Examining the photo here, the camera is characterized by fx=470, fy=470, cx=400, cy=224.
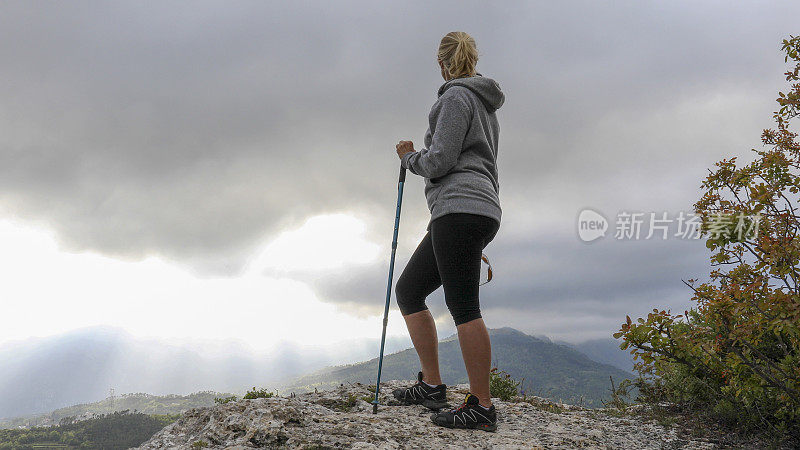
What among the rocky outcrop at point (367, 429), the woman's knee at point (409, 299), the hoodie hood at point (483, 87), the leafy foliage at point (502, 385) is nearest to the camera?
the rocky outcrop at point (367, 429)

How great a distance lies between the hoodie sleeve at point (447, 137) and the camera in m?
4.19

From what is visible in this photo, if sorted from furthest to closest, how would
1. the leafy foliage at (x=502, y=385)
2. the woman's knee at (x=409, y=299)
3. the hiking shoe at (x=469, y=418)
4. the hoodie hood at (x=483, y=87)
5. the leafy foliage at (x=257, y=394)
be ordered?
1. the leafy foliage at (x=502, y=385)
2. the leafy foliage at (x=257, y=394)
3. the woman's knee at (x=409, y=299)
4. the hoodie hood at (x=483, y=87)
5. the hiking shoe at (x=469, y=418)

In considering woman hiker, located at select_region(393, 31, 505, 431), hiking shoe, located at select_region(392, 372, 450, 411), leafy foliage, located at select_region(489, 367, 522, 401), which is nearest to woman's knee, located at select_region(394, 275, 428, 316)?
woman hiker, located at select_region(393, 31, 505, 431)

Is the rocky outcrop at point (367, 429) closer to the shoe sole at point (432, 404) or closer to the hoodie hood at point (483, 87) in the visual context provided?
the shoe sole at point (432, 404)

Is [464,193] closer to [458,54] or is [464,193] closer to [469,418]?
[458,54]

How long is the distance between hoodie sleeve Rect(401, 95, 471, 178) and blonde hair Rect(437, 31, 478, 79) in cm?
44

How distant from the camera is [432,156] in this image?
4207 millimetres

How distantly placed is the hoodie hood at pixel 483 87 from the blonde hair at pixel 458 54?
0.34 ft

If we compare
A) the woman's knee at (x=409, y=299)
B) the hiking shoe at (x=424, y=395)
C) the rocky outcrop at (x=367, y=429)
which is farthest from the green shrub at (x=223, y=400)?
the woman's knee at (x=409, y=299)

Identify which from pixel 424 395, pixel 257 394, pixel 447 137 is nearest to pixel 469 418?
pixel 424 395

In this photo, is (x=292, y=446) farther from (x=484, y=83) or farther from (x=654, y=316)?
(x=654, y=316)

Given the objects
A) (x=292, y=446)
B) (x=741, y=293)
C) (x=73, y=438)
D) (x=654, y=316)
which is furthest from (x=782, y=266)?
(x=73, y=438)

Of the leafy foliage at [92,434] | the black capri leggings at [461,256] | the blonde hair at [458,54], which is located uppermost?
the blonde hair at [458,54]

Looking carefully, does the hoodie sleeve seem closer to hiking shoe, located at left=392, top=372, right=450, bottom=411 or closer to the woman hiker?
the woman hiker
